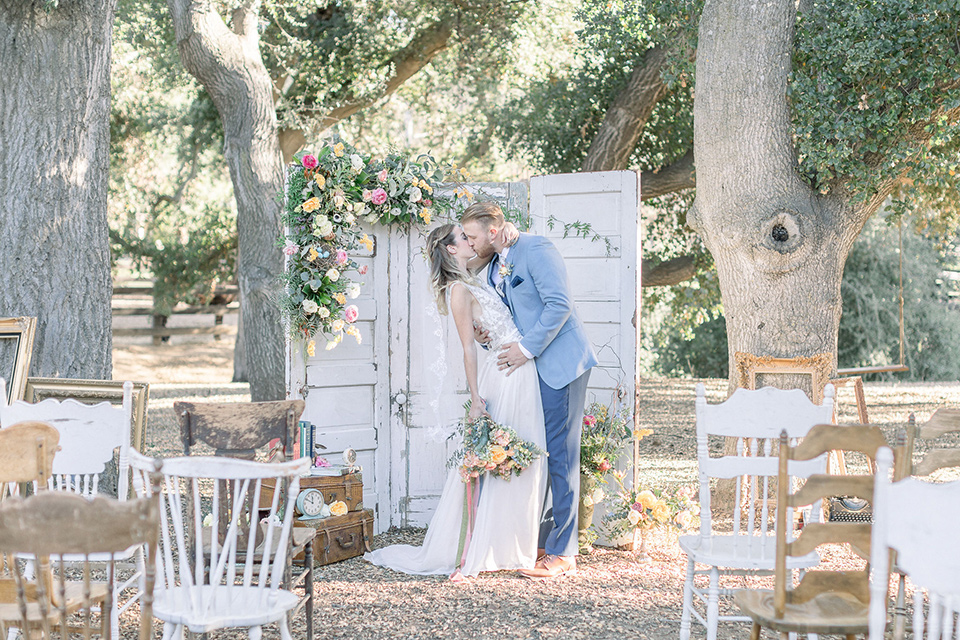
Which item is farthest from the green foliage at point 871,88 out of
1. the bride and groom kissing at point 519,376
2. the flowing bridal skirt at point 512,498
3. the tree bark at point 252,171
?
the tree bark at point 252,171

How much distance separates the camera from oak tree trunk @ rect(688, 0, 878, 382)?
5559 millimetres

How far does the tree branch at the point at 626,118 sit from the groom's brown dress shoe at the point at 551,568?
542 cm

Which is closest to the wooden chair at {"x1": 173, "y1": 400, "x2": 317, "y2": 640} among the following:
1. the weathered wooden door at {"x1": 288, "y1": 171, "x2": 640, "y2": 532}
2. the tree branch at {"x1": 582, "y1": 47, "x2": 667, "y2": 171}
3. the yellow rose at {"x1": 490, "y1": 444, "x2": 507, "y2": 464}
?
the yellow rose at {"x1": 490, "y1": 444, "x2": 507, "y2": 464}

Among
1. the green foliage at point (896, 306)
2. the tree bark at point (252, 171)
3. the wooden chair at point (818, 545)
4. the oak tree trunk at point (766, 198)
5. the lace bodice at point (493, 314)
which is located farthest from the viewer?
the green foliage at point (896, 306)

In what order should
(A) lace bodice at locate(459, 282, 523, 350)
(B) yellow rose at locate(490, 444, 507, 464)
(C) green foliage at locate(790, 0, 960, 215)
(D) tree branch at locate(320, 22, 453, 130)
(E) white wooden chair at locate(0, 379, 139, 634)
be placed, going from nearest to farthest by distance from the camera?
1. (E) white wooden chair at locate(0, 379, 139, 634)
2. (B) yellow rose at locate(490, 444, 507, 464)
3. (A) lace bodice at locate(459, 282, 523, 350)
4. (C) green foliage at locate(790, 0, 960, 215)
5. (D) tree branch at locate(320, 22, 453, 130)

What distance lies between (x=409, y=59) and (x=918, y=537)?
954 cm

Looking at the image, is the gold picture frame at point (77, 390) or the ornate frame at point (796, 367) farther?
the ornate frame at point (796, 367)

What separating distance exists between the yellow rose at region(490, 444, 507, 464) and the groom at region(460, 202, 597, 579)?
0.32 m

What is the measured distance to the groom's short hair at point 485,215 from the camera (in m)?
4.50

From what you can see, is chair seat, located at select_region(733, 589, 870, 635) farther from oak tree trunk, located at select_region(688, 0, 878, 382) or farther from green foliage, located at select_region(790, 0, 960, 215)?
green foliage, located at select_region(790, 0, 960, 215)

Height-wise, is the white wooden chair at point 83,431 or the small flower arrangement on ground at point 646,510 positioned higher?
the white wooden chair at point 83,431

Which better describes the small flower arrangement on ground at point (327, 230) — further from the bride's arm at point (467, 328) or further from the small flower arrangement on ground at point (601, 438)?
the small flower arrangement on ground at point (601, 438)

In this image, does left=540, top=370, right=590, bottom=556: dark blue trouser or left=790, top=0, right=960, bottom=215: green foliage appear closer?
left=540, top=370, right=590, bottom=556: dark blue trouser

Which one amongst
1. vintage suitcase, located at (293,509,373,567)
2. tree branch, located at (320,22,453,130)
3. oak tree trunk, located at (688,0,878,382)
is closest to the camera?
vintage suitcase, located at (293,509,373,567)
